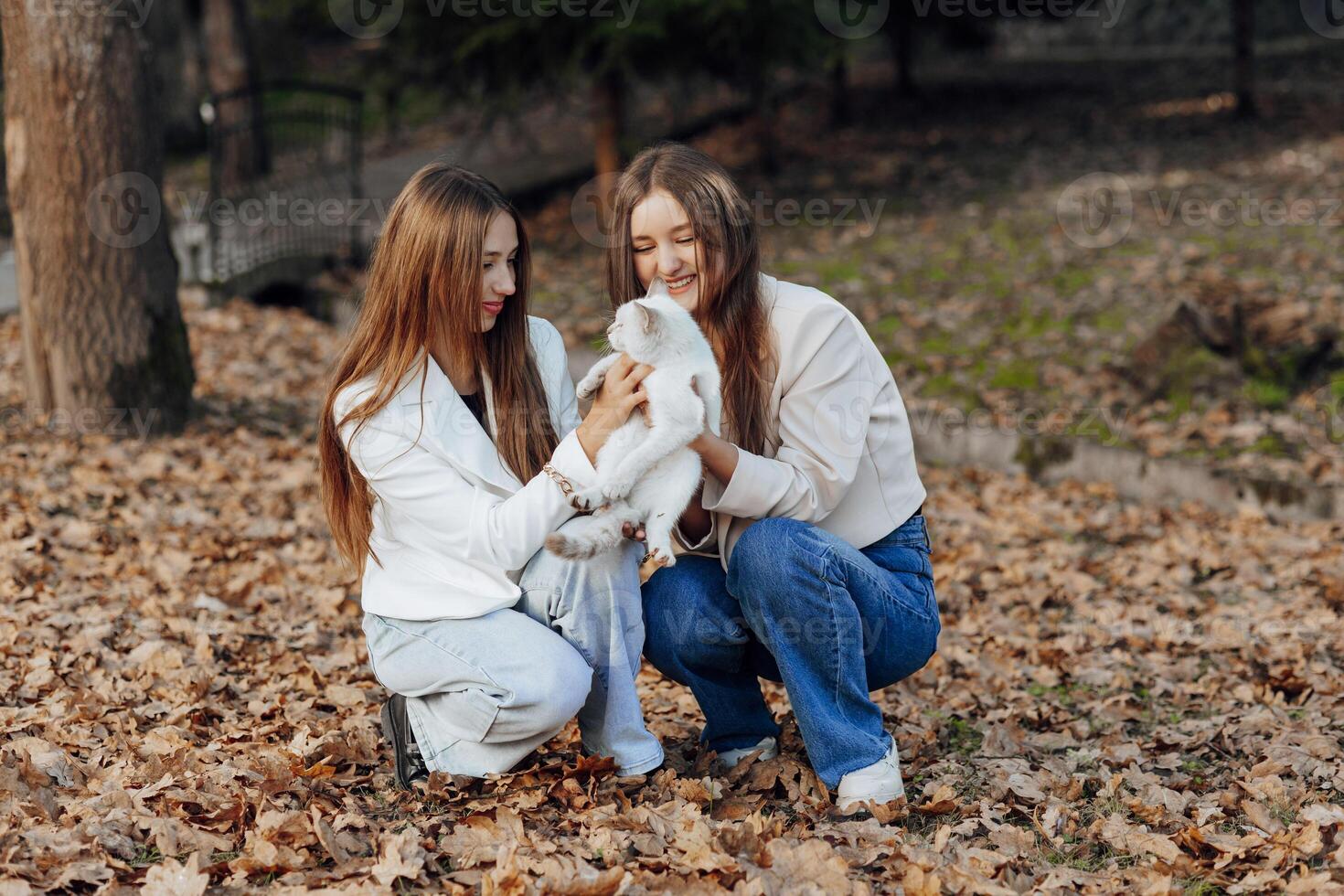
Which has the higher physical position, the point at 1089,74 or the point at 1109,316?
Result: the point at 1089,74

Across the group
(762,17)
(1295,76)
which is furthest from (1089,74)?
(762,17)

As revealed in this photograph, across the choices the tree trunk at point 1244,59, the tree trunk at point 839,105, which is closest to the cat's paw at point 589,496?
the tree trunk at point 1244,59

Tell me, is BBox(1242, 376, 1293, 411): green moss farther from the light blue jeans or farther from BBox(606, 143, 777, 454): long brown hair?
the light blue jeans

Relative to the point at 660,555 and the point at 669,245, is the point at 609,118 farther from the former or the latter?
the point at 660,555

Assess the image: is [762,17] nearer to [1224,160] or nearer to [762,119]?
[762,119]

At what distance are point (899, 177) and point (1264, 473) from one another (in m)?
8.32

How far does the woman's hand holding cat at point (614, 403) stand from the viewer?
288 cm

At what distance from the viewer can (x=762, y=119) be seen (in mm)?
14125
